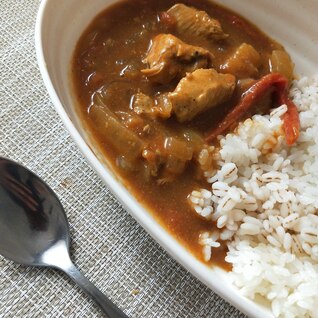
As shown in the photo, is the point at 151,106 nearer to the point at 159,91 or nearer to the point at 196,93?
the point at 159,91

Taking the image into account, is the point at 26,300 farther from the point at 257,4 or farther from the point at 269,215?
the point at 257,4

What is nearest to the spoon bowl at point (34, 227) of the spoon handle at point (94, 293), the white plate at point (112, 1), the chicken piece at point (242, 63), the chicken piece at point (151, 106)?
the spoon handle at point (94, 293)

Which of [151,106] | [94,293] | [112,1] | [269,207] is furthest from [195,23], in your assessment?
[94,293]

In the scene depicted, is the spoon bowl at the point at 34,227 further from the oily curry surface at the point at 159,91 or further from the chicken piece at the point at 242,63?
the chicken piece at the point at 242,63

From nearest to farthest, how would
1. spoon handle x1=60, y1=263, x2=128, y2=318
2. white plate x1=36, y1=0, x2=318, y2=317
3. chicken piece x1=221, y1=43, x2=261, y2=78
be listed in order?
white plate x1=36, y1=0, x2=318, y2=317 → spoon handle x1=60, y1=263, x2=128, y2=318 → chicken piece x1=221, y1=43, x2=261, y2=78

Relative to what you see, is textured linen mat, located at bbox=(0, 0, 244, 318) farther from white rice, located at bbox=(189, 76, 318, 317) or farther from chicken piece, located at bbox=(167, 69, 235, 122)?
chicken piece, located at bbox=(167, 69, 235, 122)

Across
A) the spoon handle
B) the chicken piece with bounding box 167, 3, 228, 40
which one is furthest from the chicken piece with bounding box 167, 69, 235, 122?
the spoon handle
